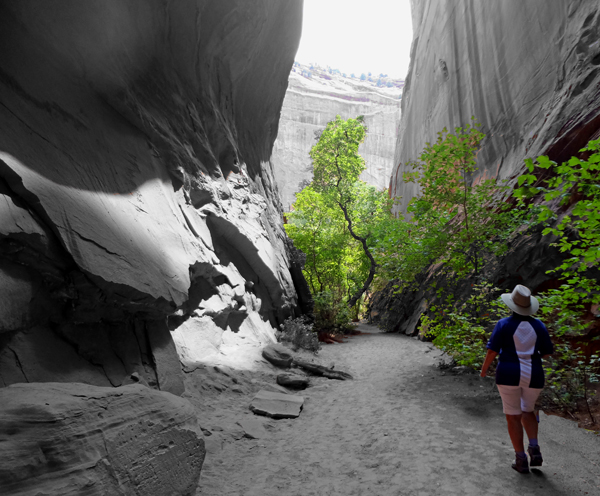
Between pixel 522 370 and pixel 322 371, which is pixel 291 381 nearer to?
pixel 322 371

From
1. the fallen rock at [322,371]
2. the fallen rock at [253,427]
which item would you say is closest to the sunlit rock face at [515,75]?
the fallen rock at [322,371]

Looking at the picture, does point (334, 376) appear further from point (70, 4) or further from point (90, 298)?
point (70, 4)

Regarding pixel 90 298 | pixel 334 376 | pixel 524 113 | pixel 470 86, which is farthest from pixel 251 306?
pixel 470 86

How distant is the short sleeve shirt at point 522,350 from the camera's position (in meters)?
3.15

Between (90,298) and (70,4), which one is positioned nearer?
(90,298)

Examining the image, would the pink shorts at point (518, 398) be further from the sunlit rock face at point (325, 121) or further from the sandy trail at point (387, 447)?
the sunlit rock face at point (325, 121)

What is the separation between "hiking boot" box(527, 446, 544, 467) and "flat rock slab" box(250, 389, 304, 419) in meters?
3.12

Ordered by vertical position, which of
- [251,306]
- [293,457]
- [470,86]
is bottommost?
[293,457]

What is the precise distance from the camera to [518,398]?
10.6 feet

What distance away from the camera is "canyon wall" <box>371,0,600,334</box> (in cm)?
763

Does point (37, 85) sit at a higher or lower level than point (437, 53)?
lower

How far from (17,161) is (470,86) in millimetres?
16562

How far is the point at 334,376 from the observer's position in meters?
7.74

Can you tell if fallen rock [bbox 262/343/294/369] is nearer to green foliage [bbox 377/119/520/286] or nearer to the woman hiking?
green foliage [bbox 377/119/520/286]
